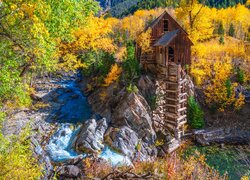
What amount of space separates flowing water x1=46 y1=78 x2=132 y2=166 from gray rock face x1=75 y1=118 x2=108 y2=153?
0.60m

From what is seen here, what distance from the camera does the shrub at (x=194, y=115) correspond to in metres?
27.5

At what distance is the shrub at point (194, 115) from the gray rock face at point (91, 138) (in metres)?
10.4

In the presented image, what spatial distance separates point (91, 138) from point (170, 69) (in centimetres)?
1158

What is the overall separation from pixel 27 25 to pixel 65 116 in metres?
19.9

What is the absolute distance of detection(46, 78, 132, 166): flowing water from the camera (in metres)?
20.6

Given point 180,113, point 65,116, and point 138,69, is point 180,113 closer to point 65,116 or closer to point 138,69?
point 138,69

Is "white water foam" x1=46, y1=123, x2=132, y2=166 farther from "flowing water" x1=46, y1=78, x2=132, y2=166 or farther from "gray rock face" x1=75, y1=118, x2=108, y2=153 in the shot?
"gray rock face" x1=75, y1=118, x2=108, y2=153

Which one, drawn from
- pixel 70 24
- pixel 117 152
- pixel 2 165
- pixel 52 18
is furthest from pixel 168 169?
pixel 117 152

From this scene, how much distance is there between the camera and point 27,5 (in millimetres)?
8492

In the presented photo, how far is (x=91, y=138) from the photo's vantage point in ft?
70.5

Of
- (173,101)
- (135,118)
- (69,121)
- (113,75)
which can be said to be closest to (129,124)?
(135,118)

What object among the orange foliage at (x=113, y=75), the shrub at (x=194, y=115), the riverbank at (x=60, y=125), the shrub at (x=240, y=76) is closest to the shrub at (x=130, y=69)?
Answer: the orange foliage at (x=113, y=75)

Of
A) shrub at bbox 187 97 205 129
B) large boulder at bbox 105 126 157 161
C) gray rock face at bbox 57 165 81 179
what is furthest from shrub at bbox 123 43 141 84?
gray rock face at bbox 57 165 81 179

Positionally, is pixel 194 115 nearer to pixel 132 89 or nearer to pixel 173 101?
pixel 173 101
